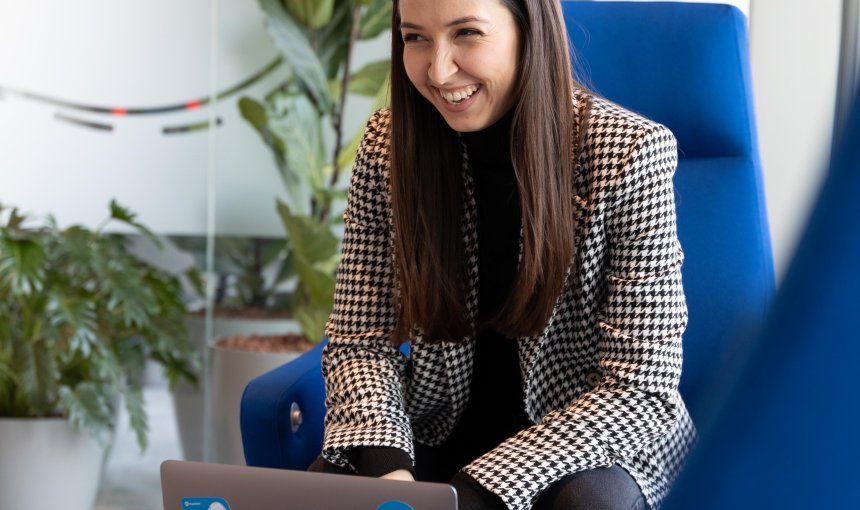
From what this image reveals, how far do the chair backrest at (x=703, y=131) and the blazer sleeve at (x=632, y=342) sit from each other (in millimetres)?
261

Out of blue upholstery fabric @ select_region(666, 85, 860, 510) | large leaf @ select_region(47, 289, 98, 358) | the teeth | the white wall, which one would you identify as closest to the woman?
the teeth

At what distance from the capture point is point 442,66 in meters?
1.21

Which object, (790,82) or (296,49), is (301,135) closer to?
(296,49)

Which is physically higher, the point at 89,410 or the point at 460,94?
the point at 460,94

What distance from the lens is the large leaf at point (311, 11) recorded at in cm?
276

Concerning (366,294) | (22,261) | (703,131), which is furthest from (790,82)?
(22,261)

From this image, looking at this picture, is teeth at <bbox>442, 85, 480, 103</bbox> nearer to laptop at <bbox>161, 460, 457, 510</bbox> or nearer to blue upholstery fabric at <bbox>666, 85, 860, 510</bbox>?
laptop at <bbox>161, 460, 457, 510</bbox>

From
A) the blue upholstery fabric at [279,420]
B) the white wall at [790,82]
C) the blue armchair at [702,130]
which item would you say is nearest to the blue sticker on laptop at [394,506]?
the blue upholstery fabric at [279,420]

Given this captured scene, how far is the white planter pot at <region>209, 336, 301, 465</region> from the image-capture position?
265cm

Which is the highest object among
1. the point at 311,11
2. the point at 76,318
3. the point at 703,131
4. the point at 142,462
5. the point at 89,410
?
the point at 311,11

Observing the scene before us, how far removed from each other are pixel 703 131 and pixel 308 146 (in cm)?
150

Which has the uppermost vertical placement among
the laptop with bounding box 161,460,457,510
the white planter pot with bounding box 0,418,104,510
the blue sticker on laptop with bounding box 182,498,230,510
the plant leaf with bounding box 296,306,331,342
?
the laptop with bounding box 161,460,457,510

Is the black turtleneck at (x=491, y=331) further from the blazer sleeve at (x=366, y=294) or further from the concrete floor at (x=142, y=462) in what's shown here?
the concrete floor at (x=142, y=462)

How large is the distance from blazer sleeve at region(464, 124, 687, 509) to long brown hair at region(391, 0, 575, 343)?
74 mm
